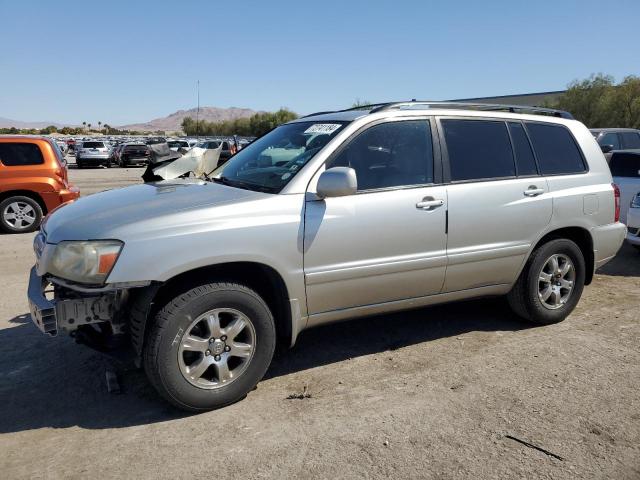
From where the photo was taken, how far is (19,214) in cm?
999

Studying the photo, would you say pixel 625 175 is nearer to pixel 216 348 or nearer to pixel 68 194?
pixel 216 348

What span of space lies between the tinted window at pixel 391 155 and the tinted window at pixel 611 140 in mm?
11324

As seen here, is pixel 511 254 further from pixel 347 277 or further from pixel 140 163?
pixel 140 163

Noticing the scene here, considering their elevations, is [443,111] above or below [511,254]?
above

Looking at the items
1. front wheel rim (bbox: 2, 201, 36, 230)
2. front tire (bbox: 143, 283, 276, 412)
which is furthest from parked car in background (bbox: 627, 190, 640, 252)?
front wheel rim (bbox: 2, 201, 36, 230)

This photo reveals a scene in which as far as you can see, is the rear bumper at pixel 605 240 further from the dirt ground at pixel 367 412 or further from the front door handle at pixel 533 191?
the front door handle at pixel 533 191

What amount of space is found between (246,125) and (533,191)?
9110 cm

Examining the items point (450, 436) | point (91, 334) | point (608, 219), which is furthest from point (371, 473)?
point (608, 219)

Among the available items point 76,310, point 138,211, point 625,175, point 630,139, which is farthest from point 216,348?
point 630,139

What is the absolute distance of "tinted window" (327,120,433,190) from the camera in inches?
156

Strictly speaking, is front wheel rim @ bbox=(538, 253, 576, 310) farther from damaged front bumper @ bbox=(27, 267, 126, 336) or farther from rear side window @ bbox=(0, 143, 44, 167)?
rear side window @ bbox=(0, 143, 44, 167)

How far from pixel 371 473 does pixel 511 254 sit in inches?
97.2

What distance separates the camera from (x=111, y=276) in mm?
3131

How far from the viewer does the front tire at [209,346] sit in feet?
10.7
